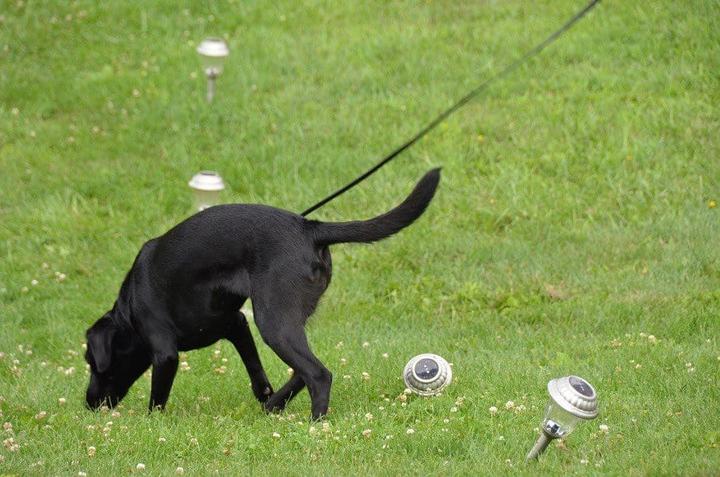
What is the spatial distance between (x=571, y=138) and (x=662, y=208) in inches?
48.7

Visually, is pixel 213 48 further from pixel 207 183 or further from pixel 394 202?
pixel 207 183

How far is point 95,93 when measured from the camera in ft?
39.7

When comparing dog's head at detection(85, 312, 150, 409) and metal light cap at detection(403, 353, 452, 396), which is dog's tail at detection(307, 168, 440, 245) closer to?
metal light cap at detection(403, 353, 452, 396)

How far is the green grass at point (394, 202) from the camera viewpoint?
5.18 meters

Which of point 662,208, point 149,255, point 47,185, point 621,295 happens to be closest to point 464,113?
point 662,208

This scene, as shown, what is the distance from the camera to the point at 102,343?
20.5 ft

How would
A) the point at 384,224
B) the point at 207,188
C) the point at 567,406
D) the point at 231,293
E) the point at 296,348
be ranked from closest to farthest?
the point at 567,406
the point at 296,348
the point at 384,224
the point at 231,293
the point at 207,188

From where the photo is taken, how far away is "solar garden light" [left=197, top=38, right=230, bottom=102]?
1091 centimetres

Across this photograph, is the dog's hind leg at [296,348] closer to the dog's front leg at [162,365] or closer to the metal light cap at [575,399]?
the dog's front leg at [162,365]

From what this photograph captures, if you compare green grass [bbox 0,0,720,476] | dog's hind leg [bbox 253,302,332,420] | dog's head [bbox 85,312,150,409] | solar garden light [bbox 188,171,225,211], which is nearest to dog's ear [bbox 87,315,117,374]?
dog's head [bbox 85,312,150,409]

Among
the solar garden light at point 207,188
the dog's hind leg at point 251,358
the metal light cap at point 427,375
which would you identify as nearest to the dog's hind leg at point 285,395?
the dog's hind leg at point 251,358

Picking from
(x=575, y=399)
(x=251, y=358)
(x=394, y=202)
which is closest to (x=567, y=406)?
(x=575, y=399)

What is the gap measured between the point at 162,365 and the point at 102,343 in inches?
19.8

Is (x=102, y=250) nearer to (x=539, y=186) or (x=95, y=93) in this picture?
(x=95, y=93)
